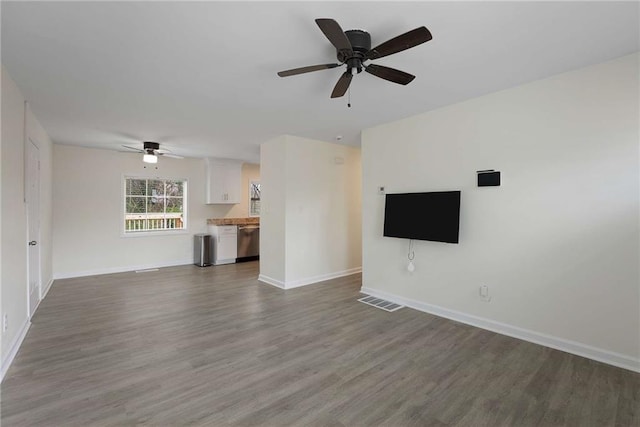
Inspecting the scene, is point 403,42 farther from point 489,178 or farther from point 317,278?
point 317,278

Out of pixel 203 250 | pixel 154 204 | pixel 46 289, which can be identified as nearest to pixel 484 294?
pixel 203 250

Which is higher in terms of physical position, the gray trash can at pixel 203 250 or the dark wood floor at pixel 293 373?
the gray trash can at pixel 203 250

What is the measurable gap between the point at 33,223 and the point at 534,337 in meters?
5.92

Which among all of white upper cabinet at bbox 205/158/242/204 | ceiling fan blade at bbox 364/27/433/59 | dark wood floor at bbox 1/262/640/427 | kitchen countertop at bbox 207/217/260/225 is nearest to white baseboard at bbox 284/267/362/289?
dark wood floor at bbox 1/262/640/427

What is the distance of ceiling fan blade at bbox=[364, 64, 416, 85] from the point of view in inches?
86.4

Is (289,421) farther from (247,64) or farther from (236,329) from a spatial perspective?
(247,64)

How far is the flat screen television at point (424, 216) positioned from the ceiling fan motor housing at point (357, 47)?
80.6 inches

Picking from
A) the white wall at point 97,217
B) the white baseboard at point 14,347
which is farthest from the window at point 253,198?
the white baseboard at point 14,347

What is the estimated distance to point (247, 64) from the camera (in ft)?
8.44

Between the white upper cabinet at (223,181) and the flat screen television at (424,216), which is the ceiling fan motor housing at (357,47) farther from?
the white upper cabinet at (223,181)

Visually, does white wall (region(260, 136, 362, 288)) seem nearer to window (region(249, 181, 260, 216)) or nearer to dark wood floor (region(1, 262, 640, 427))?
dark wood floor (region(1, 262, 640, 427))

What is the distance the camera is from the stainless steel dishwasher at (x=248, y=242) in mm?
7516

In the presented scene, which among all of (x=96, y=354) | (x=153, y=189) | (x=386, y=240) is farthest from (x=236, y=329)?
(x=153, y=189)

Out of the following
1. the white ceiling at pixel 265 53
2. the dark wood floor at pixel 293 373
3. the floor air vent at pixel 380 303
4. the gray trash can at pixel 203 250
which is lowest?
the dark wood floor at pixel 293 373
